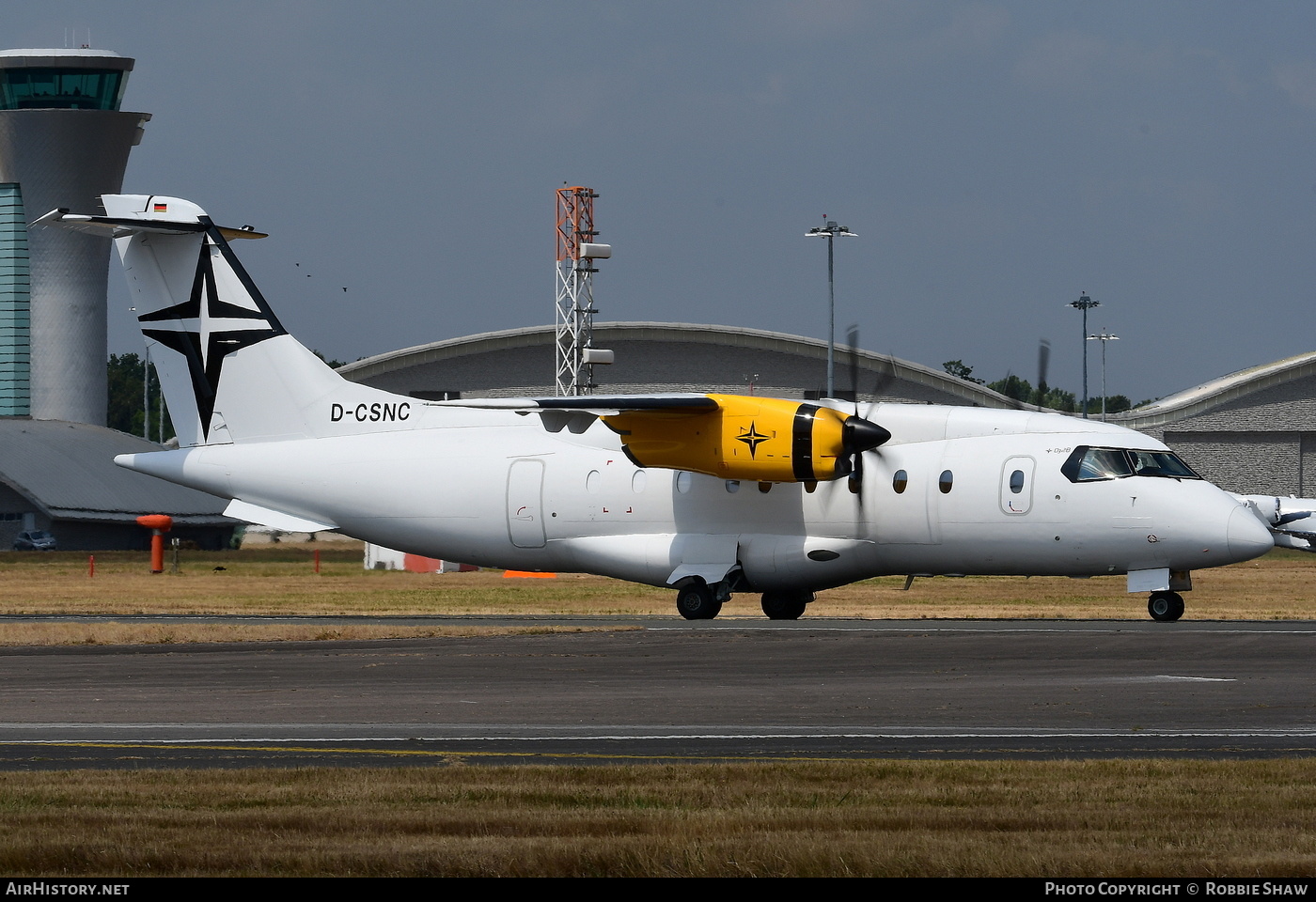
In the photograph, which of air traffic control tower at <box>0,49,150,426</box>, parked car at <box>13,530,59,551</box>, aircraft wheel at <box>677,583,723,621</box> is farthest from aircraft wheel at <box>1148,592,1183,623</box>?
air traffic control tower at <box>0,49,150,426</box>

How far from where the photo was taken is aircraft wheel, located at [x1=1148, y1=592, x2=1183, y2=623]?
94.5ft

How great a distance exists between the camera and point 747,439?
97.7 ft

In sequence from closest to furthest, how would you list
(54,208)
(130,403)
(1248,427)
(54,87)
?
1. (1248,427)
2. (54,87)
3. (54,208)
4. (130,403)

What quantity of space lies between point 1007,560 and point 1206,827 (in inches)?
809

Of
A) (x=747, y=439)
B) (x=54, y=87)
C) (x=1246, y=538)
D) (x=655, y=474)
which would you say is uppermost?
(x=54, y=87)

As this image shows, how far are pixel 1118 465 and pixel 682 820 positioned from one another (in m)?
21.0

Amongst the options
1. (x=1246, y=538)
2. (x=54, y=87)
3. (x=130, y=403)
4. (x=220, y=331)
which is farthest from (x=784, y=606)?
(x=130, y=403)

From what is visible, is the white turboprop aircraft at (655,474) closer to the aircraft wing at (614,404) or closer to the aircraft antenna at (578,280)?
the aircraft wing at (614,404)

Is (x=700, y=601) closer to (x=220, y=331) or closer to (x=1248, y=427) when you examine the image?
(x=220, y=331)

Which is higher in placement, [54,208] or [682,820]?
[54,208]

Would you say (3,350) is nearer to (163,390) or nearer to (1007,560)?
(163,390)

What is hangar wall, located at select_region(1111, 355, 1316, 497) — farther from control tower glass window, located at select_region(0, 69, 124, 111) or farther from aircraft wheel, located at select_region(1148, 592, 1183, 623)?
control tower glass window, located at select_region(0, 69, 124, 111)

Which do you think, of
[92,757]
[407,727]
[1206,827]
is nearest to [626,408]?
[407,727]

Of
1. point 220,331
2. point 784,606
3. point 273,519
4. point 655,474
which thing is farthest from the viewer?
point 220,331
